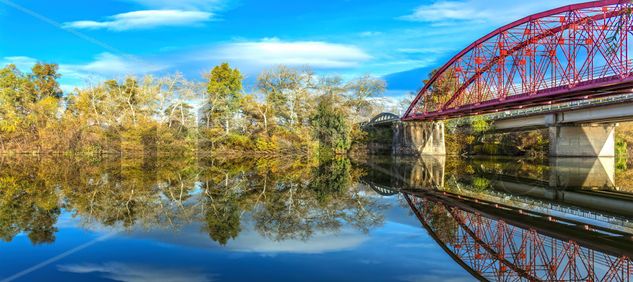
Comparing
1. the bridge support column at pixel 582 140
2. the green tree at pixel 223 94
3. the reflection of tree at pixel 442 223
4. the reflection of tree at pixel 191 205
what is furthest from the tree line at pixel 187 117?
the reflection of tree at pixel 442 223

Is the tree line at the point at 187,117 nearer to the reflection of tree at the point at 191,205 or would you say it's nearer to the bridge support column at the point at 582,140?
the bridge support column at the point at 582,140

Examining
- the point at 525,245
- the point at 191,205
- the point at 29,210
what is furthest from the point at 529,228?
the point at 29,210

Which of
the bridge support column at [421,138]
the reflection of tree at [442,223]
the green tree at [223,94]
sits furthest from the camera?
the green tree at [223,94]

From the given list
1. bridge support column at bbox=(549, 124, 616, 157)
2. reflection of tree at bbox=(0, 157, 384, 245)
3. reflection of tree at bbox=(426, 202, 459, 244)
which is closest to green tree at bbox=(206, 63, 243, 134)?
reflection of tree at bbox=(0, 157, 384, 245)

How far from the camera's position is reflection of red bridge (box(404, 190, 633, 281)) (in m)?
8.27

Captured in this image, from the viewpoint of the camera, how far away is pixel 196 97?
188 ft

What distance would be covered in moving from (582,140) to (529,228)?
45.0 metres

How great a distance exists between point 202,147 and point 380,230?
4955cm

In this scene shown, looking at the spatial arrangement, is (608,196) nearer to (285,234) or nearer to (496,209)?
(496,209)

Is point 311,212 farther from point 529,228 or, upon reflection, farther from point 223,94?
point 223,94

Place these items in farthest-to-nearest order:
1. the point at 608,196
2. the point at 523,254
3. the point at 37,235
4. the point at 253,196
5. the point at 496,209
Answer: the point at 608,196 < the point at 253,196 < the point at 496,209 < the point at 37,235 < the point at 523,254

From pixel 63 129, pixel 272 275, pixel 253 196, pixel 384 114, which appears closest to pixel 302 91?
pixel 384 114

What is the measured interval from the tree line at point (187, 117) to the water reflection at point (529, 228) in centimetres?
3446

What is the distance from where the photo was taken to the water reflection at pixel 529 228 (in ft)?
28.0
